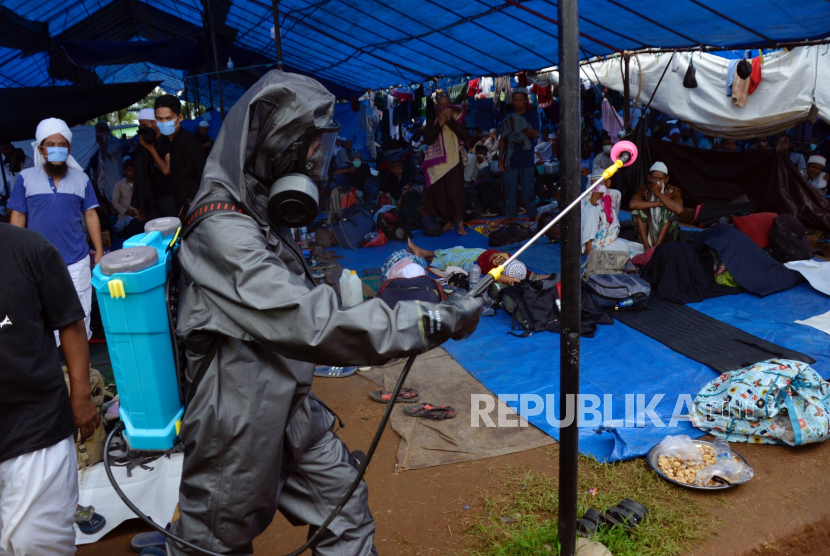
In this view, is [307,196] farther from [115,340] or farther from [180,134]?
[180,134]

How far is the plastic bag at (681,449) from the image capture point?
3297 mm

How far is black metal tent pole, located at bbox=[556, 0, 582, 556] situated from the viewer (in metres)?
2.01

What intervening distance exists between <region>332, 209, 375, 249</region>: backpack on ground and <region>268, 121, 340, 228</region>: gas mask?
7.49 meters

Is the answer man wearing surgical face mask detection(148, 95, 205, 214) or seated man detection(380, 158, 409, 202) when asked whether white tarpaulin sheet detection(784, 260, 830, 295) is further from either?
seated man detection(380, 158, 409, 202)

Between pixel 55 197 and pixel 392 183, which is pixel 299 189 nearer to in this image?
pixel 55 197

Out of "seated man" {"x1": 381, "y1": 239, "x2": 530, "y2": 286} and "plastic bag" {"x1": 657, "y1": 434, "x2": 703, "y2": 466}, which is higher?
"seated man" {"x1": 381, "y1": 239, "x2": 530, "y2": 286}

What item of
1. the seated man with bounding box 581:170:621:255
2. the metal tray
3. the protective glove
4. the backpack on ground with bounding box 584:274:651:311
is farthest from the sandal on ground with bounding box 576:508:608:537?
the seated man with bounding box 581:170:621:255

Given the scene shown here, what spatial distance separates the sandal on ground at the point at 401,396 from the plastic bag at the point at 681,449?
1.65 m

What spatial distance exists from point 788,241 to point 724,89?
2133 mm

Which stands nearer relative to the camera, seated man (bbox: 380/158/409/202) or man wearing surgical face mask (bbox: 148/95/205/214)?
man wearing surgical face mask (bbox: 148/95/205/214)

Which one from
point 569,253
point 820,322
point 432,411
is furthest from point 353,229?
point 569,253

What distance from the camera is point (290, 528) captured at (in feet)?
9.66

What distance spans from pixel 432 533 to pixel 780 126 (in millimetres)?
7005

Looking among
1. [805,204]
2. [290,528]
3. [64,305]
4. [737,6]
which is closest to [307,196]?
[64,305]
